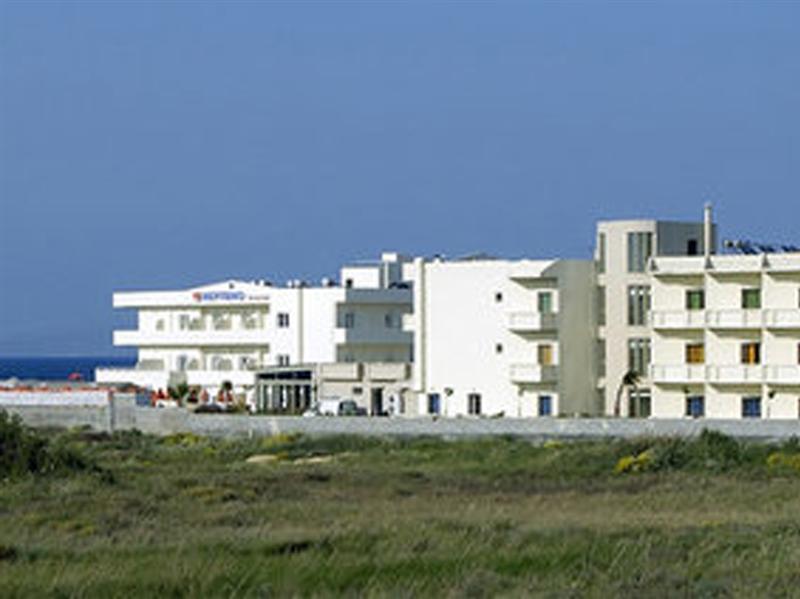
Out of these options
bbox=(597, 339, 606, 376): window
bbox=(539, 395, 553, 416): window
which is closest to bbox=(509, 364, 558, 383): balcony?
bbox=(539, 395, 553, 416): window

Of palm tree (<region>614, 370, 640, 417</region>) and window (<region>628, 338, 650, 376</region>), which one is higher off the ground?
window (<region>628, 338, 650, 376</region>)

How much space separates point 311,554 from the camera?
29.4m

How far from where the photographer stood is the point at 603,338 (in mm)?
93000

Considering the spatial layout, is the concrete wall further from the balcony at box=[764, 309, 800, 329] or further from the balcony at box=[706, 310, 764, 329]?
the balcony at box=[706, 310, 764, 329]

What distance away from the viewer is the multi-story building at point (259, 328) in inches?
4523

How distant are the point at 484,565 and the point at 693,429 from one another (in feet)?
159

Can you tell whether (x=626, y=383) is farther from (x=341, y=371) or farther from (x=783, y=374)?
(x=341, y=371)

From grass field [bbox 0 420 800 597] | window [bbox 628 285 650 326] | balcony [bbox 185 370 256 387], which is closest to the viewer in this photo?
grass field [bbox 0 420 800 597]

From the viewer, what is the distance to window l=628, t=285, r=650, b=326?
91250mm

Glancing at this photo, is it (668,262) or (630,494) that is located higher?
(668,262)

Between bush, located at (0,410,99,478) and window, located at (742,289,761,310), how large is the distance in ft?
119

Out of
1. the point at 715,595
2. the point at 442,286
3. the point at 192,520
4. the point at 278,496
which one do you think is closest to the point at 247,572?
the point at 715,595

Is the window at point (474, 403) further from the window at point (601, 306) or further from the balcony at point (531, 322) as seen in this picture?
the window at point (601, 306)

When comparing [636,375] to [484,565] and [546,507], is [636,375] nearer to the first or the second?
[546,507]
